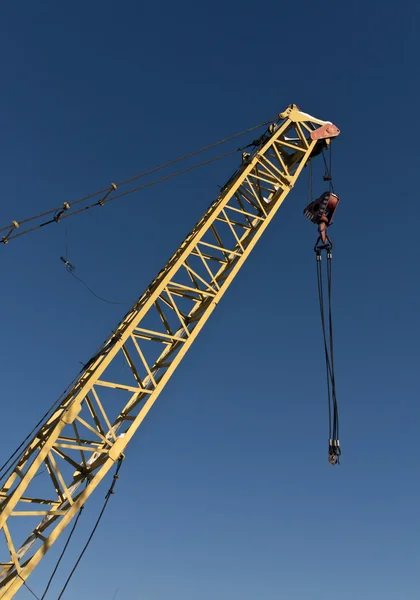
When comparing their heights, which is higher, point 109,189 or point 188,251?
point 109,189

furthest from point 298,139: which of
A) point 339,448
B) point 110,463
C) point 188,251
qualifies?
point 110,463

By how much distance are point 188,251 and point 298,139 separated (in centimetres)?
862

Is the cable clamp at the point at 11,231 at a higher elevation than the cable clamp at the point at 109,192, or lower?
lower

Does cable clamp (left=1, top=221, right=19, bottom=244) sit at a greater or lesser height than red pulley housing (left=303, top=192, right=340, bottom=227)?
lesser

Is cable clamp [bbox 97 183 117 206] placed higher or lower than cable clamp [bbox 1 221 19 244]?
higher

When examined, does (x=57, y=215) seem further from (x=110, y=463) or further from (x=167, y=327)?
(x=110, y=463)

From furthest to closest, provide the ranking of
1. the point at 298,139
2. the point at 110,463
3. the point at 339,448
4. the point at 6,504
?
the point at 298,139, the point at 339,448, the point at 110,463, the point at 6,504

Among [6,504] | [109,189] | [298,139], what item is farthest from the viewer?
[298,139]

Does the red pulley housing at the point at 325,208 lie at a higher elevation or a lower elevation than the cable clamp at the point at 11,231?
higher

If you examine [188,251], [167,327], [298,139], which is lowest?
[167,327]

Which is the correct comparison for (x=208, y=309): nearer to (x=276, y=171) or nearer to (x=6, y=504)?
(x=276, y=171)

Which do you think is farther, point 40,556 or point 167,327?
point 167,327

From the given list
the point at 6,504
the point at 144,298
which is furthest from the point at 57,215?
the point at 6,504

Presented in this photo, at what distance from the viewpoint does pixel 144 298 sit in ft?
65.3
